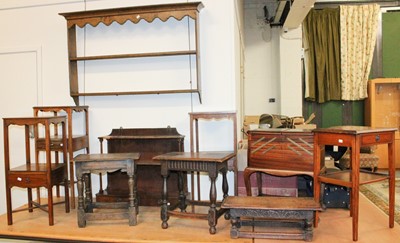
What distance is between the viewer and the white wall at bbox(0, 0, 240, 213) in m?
3.99

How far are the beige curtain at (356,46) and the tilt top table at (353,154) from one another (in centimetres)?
434

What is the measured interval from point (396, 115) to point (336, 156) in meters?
3.77

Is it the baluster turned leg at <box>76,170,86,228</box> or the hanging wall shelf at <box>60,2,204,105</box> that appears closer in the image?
the baluster turned leg at <box>76,170,86,228</box>

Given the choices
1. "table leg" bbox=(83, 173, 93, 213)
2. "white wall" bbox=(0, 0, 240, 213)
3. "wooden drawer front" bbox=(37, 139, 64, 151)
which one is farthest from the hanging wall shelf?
"table leg" bbox=(83, 173, 93, 213)

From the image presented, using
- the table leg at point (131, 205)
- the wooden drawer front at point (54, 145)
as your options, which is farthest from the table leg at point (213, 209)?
the wooden drawer front at point (54, 145)

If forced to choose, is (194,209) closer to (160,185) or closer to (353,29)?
(160,185)

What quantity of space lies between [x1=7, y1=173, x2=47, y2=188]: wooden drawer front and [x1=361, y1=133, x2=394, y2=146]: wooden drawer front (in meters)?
2.79

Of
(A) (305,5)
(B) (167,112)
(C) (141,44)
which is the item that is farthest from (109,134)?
(A) (305,5)

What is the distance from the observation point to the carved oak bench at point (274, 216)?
2.83 meters

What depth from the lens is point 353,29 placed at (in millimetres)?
7027

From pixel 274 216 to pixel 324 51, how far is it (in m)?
5.15

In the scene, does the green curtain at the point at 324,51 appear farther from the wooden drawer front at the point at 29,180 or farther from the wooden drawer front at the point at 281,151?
the wooden drawer front at the point at 29,180

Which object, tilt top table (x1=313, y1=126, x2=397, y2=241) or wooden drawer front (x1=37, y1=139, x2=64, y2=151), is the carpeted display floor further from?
wooden drawer front (x1=37, y1=139, x2=64, y2=151)

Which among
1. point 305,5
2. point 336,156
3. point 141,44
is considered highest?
point 305,5
